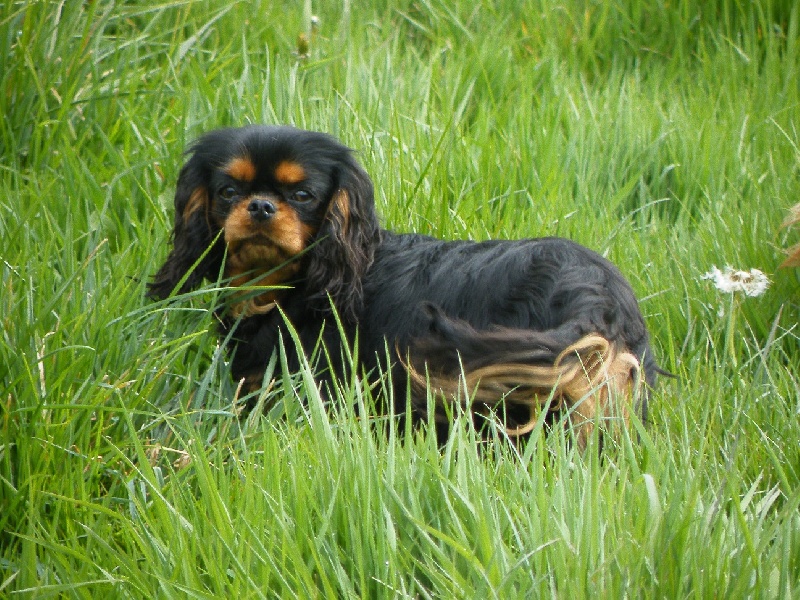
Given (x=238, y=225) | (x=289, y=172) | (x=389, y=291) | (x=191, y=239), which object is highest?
(x=289, y=172)

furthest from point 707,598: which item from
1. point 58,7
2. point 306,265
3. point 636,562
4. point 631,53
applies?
point 631,53

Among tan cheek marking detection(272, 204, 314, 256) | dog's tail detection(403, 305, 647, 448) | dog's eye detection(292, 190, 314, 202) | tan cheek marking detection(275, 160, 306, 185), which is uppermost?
tan cheek marking detection(275, 160, 306, 185)

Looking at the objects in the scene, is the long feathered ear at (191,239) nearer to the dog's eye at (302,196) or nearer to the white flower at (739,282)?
the dog's eye at (302,196)

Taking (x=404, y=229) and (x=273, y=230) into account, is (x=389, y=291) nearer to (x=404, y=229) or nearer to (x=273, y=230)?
(x=273, y=230)

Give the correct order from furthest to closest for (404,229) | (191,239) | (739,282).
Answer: (404,229) → (191,239) → (739,282)

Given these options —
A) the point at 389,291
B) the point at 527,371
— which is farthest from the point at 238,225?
the point at 527,371

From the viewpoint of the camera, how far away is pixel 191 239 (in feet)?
10.2

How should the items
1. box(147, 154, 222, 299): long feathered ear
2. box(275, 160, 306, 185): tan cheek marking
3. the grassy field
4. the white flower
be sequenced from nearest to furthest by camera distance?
the grassy field → the white flower → box(275, 160, 306, 185): tan cheek marking → box(147, 154, 222, 299): long feathered ear

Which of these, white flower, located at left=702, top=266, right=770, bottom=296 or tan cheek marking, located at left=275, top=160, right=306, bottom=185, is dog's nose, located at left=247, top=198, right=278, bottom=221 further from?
white flower, located at left=702, top=266, right=770, bottom=296

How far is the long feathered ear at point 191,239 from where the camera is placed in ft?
10.2

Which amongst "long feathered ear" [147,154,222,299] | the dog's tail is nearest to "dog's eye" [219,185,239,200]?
"long feathered ear" [147,154,222,299]

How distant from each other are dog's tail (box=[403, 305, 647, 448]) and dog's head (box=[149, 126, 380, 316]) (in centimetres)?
51

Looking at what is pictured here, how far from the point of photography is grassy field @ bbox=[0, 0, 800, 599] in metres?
1.73

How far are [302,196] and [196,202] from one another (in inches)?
13.5
